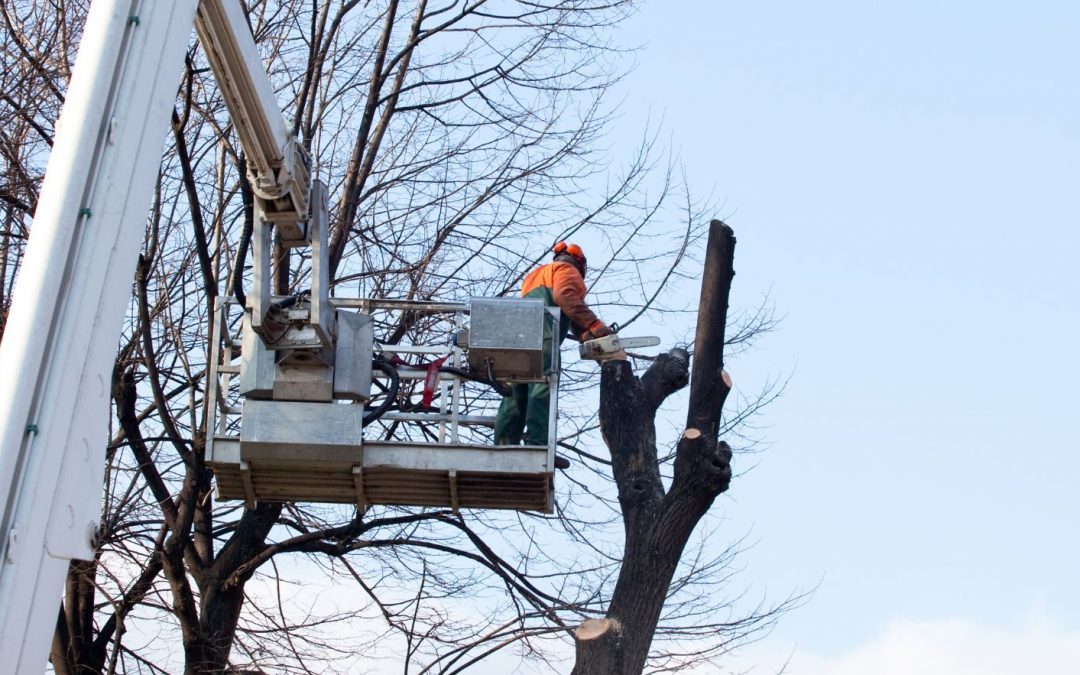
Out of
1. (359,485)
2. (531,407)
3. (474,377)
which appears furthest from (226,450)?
(531,407)

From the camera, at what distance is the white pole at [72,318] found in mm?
4336

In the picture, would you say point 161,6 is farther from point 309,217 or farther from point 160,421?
point 160,421

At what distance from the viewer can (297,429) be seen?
28.9 ft

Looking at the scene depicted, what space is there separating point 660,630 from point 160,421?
4136 millimetres

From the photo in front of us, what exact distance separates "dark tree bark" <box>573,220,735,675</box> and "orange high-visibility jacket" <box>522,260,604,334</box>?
1.93ft

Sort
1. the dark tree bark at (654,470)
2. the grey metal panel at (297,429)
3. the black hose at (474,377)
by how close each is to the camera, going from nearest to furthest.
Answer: the dark tree bark at (654,470) < the grey metal panel at (297,429) < the black hose at (474,377)

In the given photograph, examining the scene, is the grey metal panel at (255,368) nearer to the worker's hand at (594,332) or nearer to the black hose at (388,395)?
the black hose at (388,395)

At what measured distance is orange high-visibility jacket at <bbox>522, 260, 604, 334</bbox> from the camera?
31.4 feet

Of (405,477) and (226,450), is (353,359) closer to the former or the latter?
(405,477)

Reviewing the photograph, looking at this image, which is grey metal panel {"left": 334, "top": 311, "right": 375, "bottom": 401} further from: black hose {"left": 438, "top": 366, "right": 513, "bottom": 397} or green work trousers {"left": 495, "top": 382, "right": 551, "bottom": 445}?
green work trousers {"left": 495, "top": 382, "right": 551, "bottom": 445}

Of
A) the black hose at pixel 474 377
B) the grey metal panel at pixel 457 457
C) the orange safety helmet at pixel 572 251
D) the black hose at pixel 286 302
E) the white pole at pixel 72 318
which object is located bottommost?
the white pole at pixel 72 318

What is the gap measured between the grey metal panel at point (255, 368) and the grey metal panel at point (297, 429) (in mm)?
97

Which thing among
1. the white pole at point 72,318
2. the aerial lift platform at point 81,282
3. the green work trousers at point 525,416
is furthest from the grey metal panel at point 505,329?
the white pole at point 72,318

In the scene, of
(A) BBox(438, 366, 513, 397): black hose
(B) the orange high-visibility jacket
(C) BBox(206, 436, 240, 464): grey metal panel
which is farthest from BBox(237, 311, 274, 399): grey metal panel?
(B) the orange high-visibility jacket
